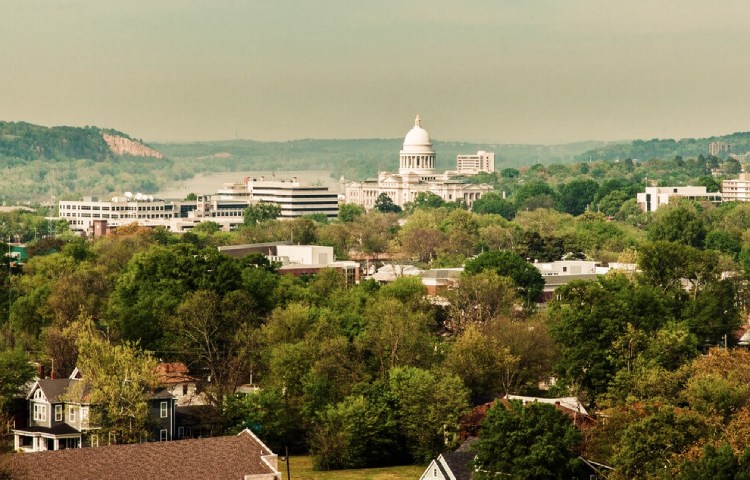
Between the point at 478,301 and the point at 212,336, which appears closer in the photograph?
the point at 212,336

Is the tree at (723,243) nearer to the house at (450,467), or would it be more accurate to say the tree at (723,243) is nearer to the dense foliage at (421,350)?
the dense foliage at (421,350)

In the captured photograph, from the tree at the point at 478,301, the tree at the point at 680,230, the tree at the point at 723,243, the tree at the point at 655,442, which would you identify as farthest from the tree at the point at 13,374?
the tree at the point at 680,230

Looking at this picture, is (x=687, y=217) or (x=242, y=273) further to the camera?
(x=687, y=217)

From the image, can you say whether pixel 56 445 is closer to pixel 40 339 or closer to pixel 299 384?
pixel 299 384

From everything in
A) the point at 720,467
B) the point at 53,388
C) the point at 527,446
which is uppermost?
the point at 720,467

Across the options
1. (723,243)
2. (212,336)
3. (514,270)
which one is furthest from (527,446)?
(723,243)

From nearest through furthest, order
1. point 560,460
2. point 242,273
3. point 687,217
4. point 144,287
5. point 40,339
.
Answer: point 560,460 → point 40,339 → point 144,287 → point 242,273 → point 687,217

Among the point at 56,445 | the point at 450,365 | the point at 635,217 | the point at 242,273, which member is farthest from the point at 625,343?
the point at 635,217

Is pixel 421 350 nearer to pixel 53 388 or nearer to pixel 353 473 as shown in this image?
pixel 353 473
